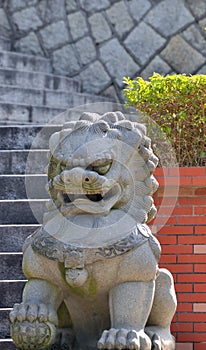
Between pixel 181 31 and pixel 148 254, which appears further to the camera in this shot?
pixel 181 31

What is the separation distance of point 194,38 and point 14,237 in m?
5.87

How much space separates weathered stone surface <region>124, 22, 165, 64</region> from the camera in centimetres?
Answer: 1190

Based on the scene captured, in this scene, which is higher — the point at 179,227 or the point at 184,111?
the point at 184,111

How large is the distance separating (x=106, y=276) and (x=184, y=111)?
2093 millimetres

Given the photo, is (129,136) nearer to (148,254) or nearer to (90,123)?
(90,123)

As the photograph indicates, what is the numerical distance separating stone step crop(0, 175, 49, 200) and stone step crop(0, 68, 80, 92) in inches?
120

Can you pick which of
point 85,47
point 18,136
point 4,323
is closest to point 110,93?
point 85,47

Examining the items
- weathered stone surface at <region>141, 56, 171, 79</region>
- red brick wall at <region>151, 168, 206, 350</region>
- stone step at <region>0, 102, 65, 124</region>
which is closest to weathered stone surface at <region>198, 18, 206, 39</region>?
weathered stone surface at <region>141, 56, 171, 79</region>

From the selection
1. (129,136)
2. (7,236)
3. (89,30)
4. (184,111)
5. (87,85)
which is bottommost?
(7,236)

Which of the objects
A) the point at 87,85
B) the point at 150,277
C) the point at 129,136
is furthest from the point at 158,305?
the point at 87,85

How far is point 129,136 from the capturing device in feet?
16.7

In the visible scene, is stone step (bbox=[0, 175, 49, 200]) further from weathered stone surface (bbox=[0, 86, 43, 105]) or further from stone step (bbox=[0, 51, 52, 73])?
stone step (bbox=[0, 51, 52, 73])

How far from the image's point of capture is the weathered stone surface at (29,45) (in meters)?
11.8

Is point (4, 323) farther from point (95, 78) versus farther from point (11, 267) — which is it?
point (95, 78)
